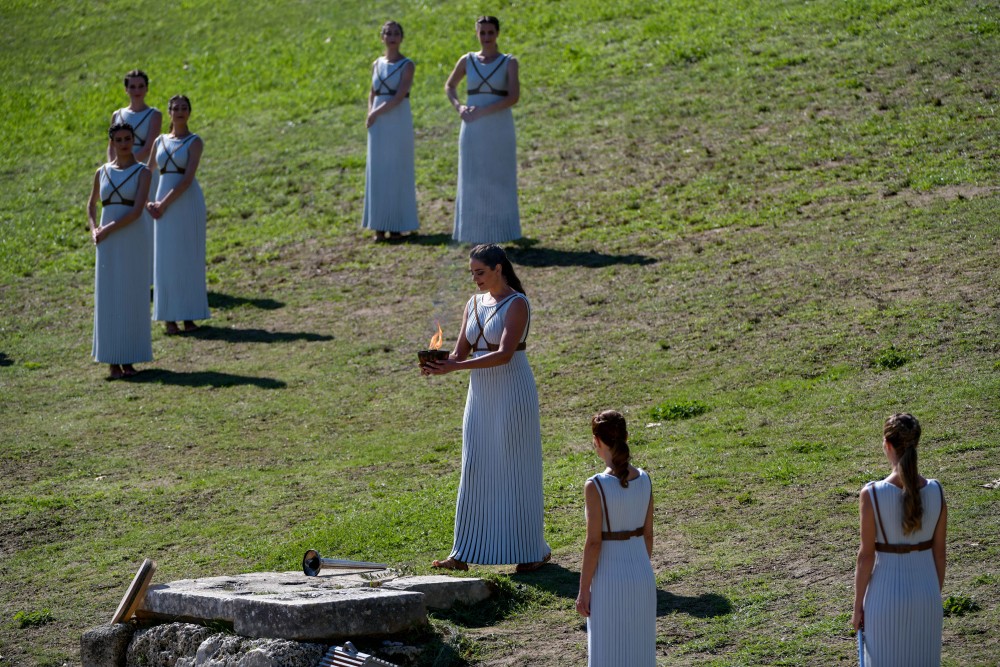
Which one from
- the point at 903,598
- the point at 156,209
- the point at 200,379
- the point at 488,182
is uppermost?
the point at 488,182

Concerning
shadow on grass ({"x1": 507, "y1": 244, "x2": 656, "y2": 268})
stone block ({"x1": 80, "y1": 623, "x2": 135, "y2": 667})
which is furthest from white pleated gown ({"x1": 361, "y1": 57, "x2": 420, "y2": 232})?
→ stone block ({"x1": 80, "y1": 623, "x2": 135, "y2": 667})

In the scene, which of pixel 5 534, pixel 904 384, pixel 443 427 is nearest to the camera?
pixel 5 534

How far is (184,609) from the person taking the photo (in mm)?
8422

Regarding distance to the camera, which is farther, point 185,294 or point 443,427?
point 185,294

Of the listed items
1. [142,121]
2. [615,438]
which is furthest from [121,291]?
[615,438]

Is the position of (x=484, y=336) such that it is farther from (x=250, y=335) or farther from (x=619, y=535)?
(x=250, y=335)

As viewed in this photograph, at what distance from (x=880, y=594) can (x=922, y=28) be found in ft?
53.2

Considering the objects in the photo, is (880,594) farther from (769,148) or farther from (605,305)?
(769,148)

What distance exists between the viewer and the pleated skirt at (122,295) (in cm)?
1514

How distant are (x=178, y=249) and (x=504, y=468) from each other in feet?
27.3

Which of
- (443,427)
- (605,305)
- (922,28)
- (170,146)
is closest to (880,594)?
(443,427)

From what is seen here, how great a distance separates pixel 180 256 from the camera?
54.2 ft

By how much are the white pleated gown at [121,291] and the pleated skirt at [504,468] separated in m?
6.96

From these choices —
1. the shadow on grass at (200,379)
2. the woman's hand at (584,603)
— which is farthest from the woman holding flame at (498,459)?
the shadow on grass at (200,379)
